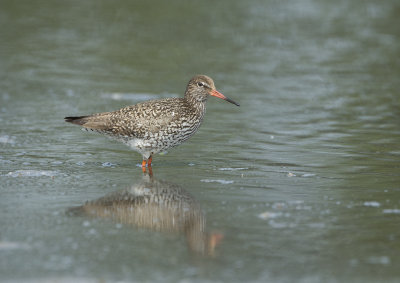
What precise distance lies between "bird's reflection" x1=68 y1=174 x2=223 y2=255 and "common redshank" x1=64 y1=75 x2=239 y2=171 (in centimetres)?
111

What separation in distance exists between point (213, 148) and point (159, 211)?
114 inches

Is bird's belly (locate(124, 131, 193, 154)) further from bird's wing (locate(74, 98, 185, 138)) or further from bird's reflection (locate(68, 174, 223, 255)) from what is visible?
bird's reflection (locate(68, 174, 223, 255))

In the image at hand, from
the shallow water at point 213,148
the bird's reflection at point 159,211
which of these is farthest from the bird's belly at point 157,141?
the bird's reflection at point 159,211

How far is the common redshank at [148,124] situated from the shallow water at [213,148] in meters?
0.30

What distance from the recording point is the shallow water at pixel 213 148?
5.50 meters

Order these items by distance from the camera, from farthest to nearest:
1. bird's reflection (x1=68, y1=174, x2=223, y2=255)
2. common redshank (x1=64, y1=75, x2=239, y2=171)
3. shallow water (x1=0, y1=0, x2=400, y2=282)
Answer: common redshank (x1=64, y1=75, x2=239, y2=171), bird's reflection (x1=68, y1=174, x2=223, y2=255), shallow water (x1=0, y1=0, x2=400, y2=282)

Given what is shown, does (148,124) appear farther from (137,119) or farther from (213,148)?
(213,148)

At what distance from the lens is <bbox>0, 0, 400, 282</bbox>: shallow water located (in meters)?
5.50

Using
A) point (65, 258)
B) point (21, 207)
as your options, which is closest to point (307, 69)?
point (21, 207)

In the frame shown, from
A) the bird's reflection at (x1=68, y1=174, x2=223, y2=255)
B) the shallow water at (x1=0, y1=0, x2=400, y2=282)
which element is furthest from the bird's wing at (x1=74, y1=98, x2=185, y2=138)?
the bird's reflection at (x1=68, y1=174, x2=223, y2=255)

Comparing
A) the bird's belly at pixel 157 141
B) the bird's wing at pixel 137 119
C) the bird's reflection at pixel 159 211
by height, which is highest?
the bird's wing at pixel 137 119

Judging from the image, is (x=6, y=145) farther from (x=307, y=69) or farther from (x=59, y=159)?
(x=307, y=69)

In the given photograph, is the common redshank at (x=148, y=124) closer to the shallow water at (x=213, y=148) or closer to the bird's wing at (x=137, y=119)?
the bird's wing at (x=137, y=119)

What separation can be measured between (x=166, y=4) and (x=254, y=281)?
15.6m
